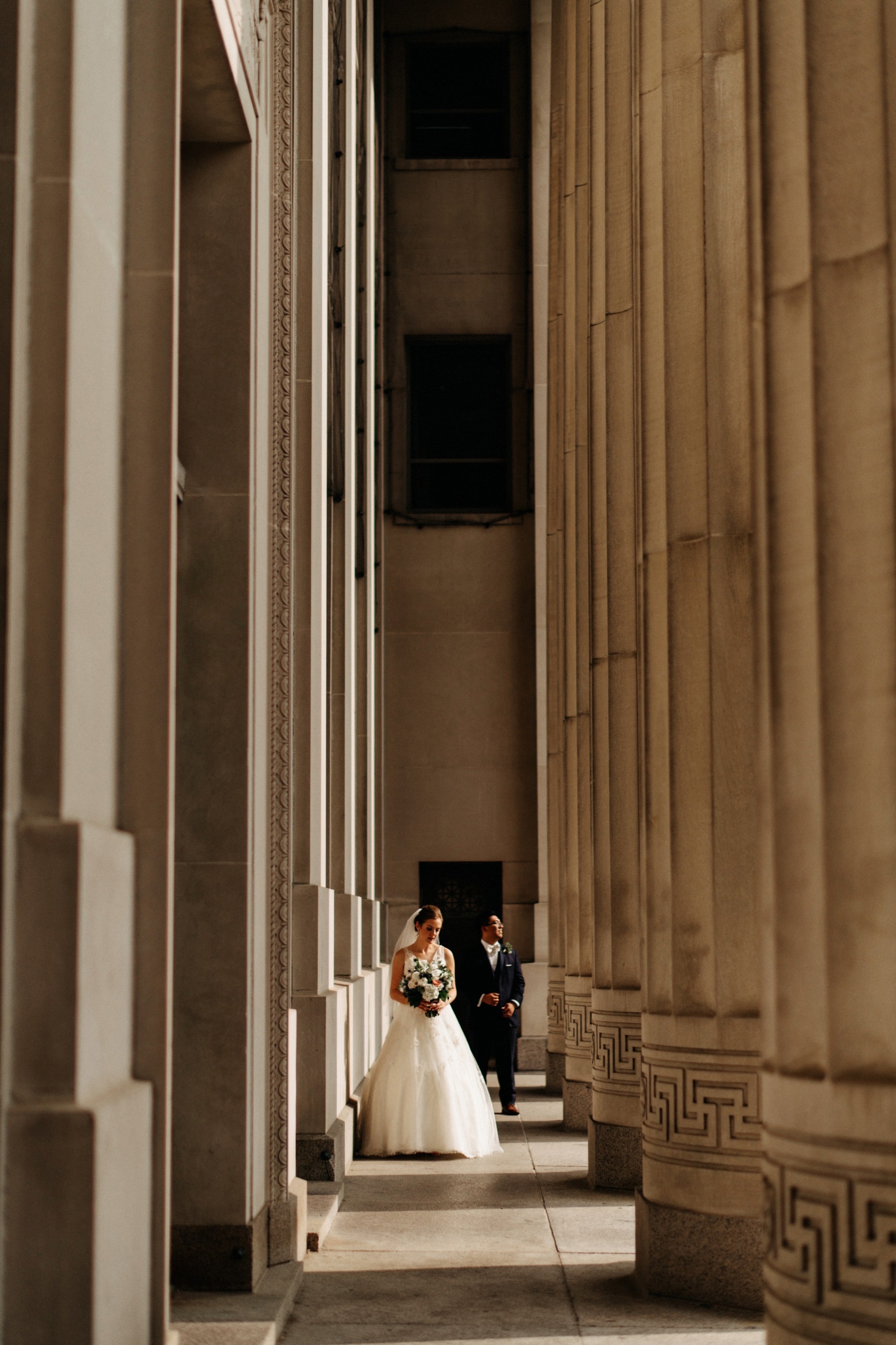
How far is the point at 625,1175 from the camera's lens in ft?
38.0

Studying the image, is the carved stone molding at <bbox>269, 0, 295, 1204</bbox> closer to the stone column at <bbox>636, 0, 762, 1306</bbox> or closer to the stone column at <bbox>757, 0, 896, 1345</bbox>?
the stone column at <bbox>636, 0, 762, 1306</bbox>

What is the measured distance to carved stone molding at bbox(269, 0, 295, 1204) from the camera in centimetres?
809

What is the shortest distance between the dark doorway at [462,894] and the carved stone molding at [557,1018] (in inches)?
202

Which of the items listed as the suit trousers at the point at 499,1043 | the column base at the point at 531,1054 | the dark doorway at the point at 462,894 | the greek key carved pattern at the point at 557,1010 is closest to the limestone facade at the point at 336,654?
A: the suit trousers at the point at 499,1043

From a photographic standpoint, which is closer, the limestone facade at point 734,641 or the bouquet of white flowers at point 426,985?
the limestone facade at point 734,641

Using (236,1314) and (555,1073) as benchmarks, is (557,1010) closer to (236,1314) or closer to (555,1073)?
(555,1073)

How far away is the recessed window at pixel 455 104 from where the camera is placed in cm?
2659

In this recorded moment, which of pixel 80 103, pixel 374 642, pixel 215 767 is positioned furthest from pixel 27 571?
pixel 374 642

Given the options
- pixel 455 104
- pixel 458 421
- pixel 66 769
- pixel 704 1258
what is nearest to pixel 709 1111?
pixel 704 1258

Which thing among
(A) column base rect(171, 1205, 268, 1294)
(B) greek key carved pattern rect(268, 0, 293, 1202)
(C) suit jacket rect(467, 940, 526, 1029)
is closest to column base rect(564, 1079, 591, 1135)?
(C) suit jacket rect(467, 940, 526, 1029)

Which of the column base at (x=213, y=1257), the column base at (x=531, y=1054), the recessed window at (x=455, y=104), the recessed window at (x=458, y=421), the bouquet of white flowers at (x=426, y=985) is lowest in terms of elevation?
the column base at (x=531, y=1054)

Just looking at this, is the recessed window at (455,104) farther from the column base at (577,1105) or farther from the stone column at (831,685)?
the stone column at (831,685)

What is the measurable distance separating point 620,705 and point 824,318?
331 inches

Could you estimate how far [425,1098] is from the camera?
13695 millimetres
